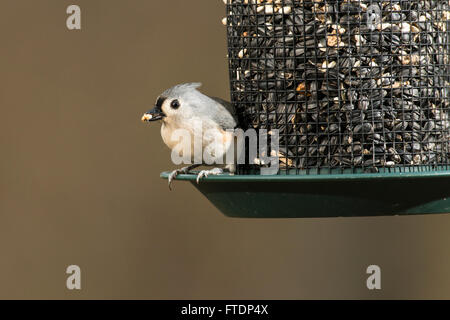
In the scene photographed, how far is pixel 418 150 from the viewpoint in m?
4.56

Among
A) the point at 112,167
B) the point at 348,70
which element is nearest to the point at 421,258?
the point at 112,167

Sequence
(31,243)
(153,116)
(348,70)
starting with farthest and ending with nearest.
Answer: (31,243)
(153,116)
(348,70)

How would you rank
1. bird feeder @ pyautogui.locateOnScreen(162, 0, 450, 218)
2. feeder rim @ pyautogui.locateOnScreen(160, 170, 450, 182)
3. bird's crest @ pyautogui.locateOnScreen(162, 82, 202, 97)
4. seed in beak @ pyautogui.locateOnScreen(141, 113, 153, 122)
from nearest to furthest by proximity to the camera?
feeder rim @ pyautogui.locateOnScreen(160, 170, 450, 182) → bird feeder @ pyautogui.locateOnScreen(162, 0, 450, 218) → seed in beak @ pyautogui.locateOnScreen(141, 113, 153, 122) → bird's crest @ pyautogui.locateOnScreen(162, 82, 202, 97)

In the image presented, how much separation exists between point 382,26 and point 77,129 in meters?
4.33

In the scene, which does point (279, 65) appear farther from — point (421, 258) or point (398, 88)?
point (421, 258)

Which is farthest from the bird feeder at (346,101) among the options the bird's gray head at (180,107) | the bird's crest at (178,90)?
the bird's crest at (178,90)

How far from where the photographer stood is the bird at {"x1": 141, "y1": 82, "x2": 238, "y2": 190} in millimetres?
4773

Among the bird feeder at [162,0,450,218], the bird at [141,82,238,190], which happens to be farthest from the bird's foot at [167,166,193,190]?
the bird feeder at [162,0,450,218]

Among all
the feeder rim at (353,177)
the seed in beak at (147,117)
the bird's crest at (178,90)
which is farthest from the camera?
the bird's crest at (178,90)

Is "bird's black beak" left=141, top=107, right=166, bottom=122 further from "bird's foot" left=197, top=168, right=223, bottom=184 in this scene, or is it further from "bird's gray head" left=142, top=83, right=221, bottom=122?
"bird's foot" left=197, top=168, right=223, bottom=184

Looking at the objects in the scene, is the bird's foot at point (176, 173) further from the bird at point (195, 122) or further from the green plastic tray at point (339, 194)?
the green plastic tray at point (339, 194)

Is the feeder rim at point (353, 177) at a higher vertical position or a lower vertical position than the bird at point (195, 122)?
lower

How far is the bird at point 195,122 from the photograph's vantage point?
4773 millimetres

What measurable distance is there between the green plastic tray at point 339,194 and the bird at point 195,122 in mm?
326
